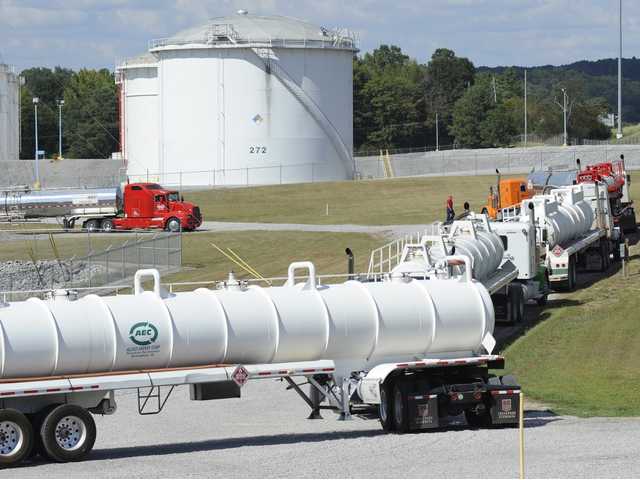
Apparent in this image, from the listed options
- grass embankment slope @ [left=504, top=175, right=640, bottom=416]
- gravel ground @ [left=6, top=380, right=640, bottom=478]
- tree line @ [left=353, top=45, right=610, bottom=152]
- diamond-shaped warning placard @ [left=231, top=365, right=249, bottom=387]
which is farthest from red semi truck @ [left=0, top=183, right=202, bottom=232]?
tree line @ [left=353, top=45, right=610, bottom=152]

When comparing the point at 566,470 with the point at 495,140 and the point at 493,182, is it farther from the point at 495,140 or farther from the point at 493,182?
the point at 495,140

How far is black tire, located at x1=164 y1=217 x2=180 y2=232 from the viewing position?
76912mm

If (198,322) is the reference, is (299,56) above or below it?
above

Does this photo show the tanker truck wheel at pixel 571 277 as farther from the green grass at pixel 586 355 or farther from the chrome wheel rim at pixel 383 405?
the chrome wheel rim at pixel 383 405

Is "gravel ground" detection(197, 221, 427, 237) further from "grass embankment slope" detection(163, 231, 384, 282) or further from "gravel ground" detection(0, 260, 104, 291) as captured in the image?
"gravel ground" detection(0, 260, 104, 291)

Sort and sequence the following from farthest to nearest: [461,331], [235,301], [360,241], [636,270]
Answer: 1. [360,241]
2. [636,270]
3. [461,331]
4. [235,301]

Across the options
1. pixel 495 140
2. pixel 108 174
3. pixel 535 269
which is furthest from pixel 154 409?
pixel 495 140

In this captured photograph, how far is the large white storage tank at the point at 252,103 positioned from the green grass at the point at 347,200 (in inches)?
200

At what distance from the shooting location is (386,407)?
2523cm

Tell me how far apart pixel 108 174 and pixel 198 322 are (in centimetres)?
10734

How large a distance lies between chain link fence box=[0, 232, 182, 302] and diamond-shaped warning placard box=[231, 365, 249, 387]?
26127mm

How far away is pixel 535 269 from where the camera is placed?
46.1 meters

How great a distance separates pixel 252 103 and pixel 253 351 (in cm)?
8577

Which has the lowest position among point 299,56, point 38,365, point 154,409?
point 154,409
